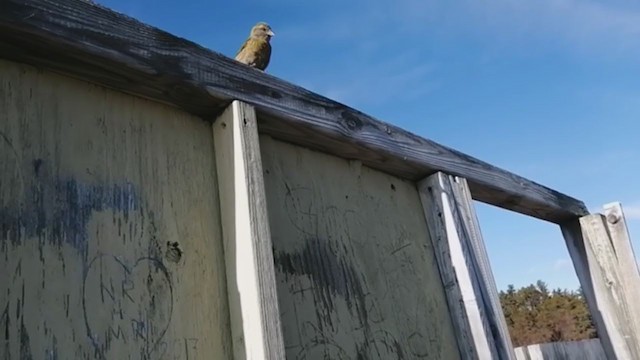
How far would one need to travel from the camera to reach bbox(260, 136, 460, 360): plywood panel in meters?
1.24

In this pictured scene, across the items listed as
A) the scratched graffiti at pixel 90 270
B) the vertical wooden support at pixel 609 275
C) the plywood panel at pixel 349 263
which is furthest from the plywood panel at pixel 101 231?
the vertical wooden support at pixel 609 275

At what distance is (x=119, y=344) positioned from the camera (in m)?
0.89

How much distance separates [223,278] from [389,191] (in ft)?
2.50

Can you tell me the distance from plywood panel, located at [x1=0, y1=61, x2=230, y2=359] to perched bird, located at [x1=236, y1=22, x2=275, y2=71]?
3.78ft

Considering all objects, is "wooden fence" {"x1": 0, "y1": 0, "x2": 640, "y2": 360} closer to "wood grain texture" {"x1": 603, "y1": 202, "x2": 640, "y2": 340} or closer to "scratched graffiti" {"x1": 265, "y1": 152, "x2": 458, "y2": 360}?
"scratched graffiti" {"x1": 265, "y1": 152, "x2": 458, "y2": 360}

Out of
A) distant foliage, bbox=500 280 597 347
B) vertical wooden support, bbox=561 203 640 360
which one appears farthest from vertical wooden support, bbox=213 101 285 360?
distant foliage, bbox=500 280 597 347

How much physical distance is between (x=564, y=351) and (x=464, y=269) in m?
1.01

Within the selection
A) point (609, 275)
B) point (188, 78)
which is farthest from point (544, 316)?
point (188, 78)

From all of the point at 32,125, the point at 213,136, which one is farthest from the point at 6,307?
the point at 213,136

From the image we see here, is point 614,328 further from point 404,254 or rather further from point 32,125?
point 32,125

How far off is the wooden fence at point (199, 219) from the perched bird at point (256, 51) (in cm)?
87

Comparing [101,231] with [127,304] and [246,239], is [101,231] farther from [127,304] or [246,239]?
[246,239]

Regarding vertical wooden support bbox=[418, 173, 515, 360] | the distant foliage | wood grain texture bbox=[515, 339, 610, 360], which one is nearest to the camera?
vertical wooden support bbox=[418, 173, 515, 360]

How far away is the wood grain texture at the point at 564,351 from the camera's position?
223 cm
